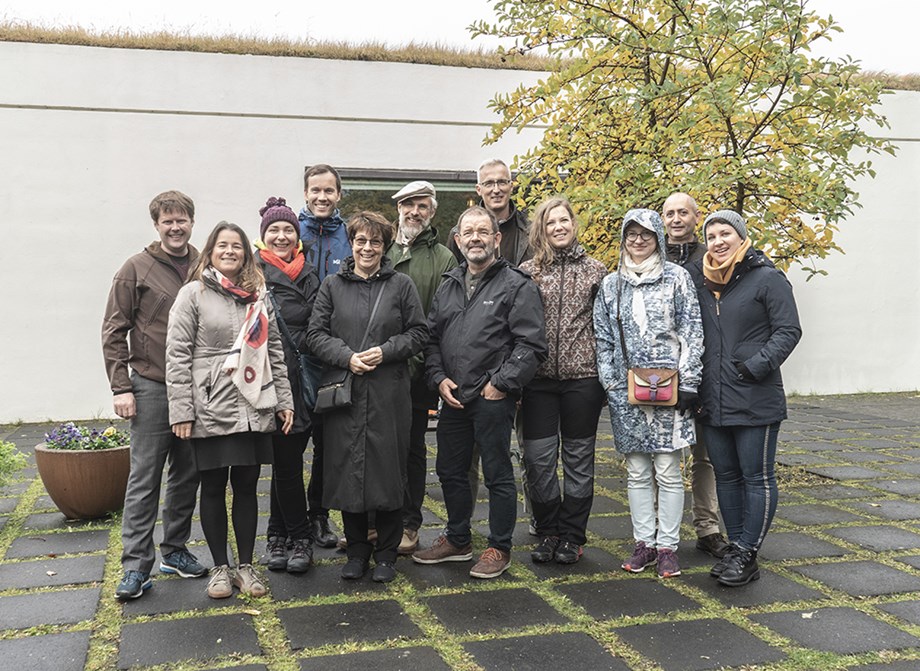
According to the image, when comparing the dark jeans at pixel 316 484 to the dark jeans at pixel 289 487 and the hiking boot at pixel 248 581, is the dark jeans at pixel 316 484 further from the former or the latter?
the hiking boot at pixel 248 581

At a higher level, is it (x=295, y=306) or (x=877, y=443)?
(x=295, y=306)

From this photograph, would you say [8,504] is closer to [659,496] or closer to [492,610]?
[492,610]

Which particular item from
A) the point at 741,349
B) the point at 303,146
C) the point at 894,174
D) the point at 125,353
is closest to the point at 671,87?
the point at 741,349

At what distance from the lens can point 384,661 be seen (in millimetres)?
3252

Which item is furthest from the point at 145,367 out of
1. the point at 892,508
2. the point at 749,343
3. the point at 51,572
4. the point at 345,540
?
the point at 892,508

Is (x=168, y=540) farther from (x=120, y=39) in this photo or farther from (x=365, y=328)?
(x=120, y=39)

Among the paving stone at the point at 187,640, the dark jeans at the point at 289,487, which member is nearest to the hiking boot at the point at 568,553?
the dark jeans at the point at 289,487

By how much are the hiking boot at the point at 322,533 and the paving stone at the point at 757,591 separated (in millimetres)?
1918

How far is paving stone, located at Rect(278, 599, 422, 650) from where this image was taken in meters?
3.47

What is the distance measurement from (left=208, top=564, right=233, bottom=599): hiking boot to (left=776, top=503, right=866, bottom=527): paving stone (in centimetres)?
342

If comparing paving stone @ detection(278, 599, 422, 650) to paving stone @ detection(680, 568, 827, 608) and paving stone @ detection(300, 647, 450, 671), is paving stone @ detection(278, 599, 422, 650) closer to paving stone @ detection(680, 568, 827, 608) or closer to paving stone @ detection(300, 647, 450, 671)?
paving stone @ detection(300, 647, 450, 671)

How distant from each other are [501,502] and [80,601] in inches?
80.7

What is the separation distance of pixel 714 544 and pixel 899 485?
2483mm

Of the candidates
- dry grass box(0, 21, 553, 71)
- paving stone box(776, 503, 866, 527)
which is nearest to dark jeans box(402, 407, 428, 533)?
paving stone box(776, 503, 866, 527)
